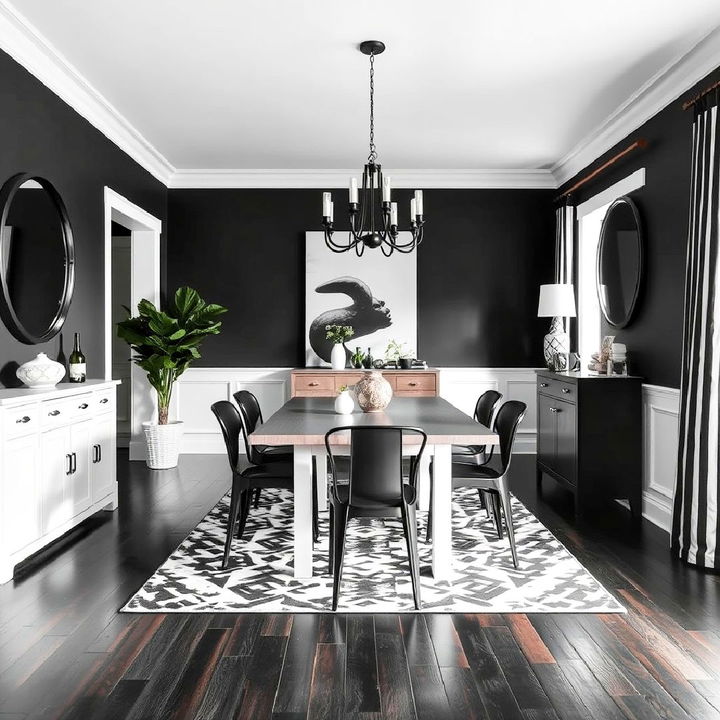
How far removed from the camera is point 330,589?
3.34 metres

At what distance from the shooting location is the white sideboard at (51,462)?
3.43m

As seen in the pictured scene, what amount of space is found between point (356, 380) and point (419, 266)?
4.83ft

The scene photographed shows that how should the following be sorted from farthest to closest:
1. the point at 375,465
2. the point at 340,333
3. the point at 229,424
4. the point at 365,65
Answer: the point at 340,333 → the point at 365,65 → the point at 229,424 → the point at 375,465

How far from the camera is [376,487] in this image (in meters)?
3.15

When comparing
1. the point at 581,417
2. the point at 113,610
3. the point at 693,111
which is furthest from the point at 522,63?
the point at 113,610

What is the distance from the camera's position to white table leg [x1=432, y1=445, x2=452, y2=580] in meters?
3.46

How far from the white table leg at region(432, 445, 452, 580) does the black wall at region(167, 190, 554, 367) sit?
384 centimetres

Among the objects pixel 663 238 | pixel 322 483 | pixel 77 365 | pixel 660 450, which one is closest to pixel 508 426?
pixel 660 450

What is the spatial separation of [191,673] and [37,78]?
362cm

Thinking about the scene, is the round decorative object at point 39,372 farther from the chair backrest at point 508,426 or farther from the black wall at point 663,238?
the black wall at point 663,238

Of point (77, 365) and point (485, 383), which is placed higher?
point (77, 365)

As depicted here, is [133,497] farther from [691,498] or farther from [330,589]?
[691,498]

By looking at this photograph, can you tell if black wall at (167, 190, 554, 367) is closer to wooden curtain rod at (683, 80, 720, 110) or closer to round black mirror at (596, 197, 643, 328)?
round black mirror at (596, 197, 643, 328)

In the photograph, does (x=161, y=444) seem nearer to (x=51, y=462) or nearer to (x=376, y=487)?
(x=51, y=462)
